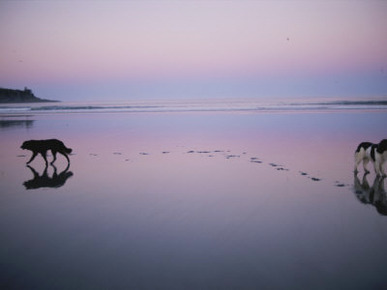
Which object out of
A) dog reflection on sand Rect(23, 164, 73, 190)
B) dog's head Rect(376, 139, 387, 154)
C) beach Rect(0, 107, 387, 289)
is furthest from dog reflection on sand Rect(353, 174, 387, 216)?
dog reflection on sand Rect(23, 164, 73, 190)

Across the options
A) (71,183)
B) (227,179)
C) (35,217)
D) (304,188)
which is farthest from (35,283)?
(304,188)

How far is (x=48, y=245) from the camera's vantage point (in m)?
3.16

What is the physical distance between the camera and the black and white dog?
5.45 meters

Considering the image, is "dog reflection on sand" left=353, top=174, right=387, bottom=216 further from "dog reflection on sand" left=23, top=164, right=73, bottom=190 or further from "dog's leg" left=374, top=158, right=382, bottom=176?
"dog reflection on sand" left=23, top=164, right=73, bottom=190

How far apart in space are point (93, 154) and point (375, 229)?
738 cm

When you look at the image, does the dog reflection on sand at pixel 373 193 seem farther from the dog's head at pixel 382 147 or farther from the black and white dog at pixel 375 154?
the dog's head at pixel 382 147

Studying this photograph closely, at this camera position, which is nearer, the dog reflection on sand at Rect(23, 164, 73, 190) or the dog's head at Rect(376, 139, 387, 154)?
the dog's head at Rect(376, 139, 387, 154)

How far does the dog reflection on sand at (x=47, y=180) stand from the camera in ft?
18.3

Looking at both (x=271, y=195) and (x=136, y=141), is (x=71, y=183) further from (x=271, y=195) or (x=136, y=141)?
(x=136, y=141)

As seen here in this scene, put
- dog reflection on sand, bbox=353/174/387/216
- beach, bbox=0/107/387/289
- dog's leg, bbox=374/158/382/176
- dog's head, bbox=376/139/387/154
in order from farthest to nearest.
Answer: dog's leg, bbox=374/158/382/176 → dog's head, bbox=376/139/387/154 → dog reflection on sand, bbox=353/174/387/216 → beach, bbox=0/107/387/289

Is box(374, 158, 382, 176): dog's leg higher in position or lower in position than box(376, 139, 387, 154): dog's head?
lower

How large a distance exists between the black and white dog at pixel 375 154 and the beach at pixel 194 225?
0.20 meters

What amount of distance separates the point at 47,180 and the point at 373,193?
20.4ft

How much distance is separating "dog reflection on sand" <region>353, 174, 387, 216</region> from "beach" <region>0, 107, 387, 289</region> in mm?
17
